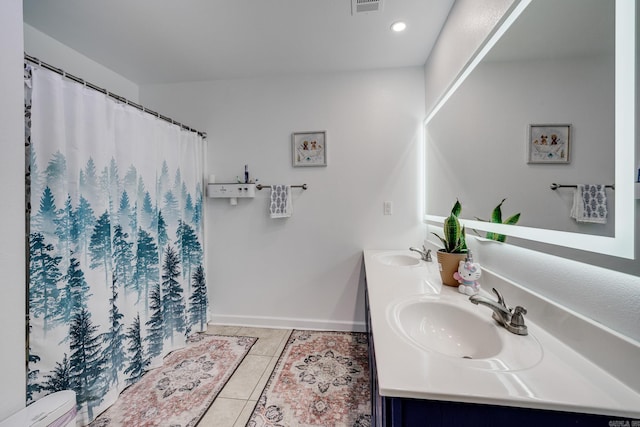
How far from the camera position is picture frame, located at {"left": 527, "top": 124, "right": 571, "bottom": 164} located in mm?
715

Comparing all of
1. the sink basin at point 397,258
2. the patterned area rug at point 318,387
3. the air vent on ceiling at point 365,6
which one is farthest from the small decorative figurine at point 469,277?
the air vent on ceiling at point 365,6

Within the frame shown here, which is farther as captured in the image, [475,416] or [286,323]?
[286,323]

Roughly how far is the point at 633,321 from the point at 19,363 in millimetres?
1898

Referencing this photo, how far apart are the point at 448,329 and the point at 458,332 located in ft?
0.12

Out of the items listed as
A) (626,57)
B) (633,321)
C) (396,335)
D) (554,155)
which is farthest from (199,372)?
(626,57)

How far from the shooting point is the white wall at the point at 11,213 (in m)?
0.80

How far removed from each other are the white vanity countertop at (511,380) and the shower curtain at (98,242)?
159cm

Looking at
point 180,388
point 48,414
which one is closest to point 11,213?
point 48,414

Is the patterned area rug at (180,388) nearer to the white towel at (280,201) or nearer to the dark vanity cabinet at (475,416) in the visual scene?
the white towel at (280,201)

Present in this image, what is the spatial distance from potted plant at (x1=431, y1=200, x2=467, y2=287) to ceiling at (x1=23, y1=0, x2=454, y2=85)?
1355 mm

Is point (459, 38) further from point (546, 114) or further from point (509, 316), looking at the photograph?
point (509, 316)

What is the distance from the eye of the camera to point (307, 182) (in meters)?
2.15

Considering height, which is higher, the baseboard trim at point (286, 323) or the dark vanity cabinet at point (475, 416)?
the dark vanity cabinet at point (475, 416)

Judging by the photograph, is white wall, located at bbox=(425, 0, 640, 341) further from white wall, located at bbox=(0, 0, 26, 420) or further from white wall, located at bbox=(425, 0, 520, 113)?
white wall, located at bbox=(0, 0, 26, 420)
